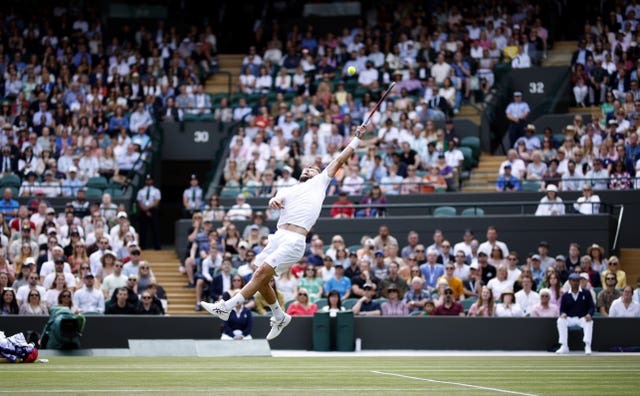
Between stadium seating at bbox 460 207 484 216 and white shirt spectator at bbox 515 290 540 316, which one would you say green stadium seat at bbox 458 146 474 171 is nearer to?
stadium seating at bbox 460 207 484 216

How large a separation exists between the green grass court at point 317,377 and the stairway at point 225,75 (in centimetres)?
2010

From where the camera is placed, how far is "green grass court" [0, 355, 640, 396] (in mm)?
10609

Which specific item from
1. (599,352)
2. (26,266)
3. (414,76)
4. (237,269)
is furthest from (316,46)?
(599,352)

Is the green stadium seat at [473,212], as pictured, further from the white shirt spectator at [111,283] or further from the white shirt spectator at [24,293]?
the white shirt spectator at [24,293]

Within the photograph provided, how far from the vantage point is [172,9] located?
40.8 meters

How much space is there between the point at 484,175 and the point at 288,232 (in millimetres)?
14982

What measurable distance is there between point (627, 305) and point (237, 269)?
8.32m

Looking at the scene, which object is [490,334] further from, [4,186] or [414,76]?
[4,186]

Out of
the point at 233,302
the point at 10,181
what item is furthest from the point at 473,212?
the point at 233,302

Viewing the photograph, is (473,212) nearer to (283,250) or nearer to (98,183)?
(98,183)

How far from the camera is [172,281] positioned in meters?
26.9

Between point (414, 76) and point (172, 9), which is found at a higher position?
point (172, 9)

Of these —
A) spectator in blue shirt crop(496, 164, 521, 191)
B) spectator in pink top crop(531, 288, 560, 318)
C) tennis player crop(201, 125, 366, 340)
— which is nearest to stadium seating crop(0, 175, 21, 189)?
spectator in blue shirt crop(496, 164, 521, 191)

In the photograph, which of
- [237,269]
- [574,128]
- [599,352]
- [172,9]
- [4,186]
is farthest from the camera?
[172,9]
